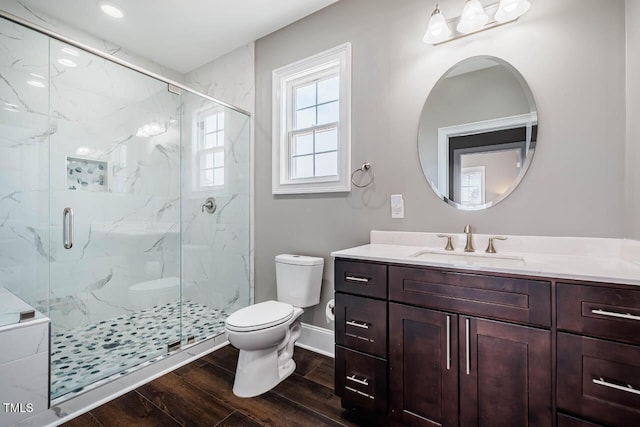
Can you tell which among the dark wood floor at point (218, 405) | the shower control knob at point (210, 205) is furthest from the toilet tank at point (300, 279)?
the shower control knob at point (210, 205)

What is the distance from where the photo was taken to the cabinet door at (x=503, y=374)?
1.02 m

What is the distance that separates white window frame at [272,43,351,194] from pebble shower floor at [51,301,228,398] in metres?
1.32

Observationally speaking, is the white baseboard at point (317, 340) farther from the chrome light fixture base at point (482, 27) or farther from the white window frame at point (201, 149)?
the chrome light fixture base at point (482, 27)

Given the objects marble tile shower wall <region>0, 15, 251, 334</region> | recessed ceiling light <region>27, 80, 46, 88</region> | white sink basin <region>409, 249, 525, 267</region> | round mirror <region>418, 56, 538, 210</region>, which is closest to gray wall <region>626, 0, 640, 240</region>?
round mirror <region>418, 56, 538, 210</region>

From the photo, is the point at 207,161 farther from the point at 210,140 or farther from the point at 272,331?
the point at 272,331

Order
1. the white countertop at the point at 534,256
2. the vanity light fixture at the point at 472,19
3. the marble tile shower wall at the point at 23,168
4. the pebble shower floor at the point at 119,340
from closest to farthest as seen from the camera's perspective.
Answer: the white countertop at the point at 534,256
the vanity light fixture at the point at 472,19
the pebble shower floor at the point at 119,340
the marble tile shower wall at the point at 23,168

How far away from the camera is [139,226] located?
2676mm

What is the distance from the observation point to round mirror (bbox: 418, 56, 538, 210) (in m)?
1.51

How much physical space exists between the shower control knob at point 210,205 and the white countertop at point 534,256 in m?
1.60

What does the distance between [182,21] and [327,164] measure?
68.7 inches

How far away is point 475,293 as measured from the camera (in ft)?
3.75

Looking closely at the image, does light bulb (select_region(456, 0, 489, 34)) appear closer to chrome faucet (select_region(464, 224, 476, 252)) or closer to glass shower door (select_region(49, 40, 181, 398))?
chrome faucet (select_region(464, 224, 476, 252))

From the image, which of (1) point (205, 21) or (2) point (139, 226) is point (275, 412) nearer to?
(2) point (139, 226)

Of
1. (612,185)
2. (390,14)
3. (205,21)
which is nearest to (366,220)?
(612,185)
